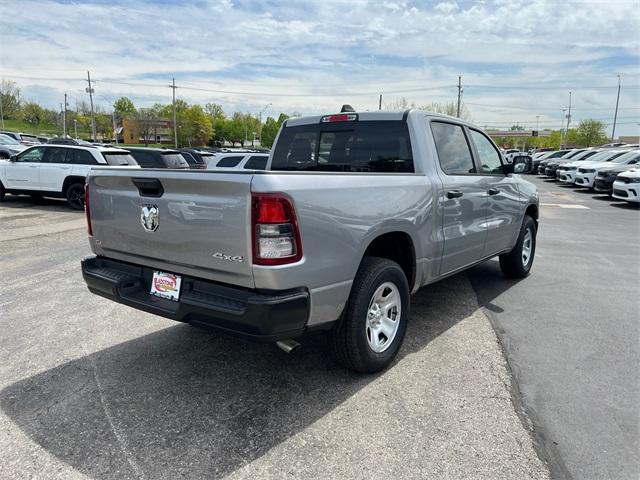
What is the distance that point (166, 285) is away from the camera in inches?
122

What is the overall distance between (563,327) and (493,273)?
2.13m

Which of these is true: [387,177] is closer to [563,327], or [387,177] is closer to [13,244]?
[563,327]

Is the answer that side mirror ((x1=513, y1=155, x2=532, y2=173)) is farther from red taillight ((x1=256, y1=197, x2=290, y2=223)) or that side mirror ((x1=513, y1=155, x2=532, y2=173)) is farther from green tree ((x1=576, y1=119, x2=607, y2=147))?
green tree ((x1=576, y1=119, x2=607, y2=147))

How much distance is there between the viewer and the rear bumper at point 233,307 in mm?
2635

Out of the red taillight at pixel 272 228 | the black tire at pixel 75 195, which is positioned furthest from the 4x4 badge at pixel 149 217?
the black tire at pixel 75 195

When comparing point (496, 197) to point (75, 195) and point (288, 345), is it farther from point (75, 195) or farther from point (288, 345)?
point (75, 195)

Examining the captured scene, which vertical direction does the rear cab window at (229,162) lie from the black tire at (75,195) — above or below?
above

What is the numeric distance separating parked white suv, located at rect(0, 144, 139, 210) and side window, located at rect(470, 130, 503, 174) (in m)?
9.83

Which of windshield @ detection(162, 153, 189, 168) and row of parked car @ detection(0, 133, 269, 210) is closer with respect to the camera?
row of parked car @ detection(0, 133, 269, 210)

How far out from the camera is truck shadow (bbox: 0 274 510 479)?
101 inches

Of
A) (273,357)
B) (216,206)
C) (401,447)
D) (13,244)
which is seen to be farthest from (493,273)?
(13,244)

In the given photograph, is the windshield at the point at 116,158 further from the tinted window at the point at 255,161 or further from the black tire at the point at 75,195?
the tinted window at the point at 255,161

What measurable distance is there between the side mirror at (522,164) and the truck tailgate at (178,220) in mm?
3940

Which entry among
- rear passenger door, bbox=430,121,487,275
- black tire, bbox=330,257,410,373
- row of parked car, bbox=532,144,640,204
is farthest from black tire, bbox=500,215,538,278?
row of parked car, bbox=532,144,640,204
